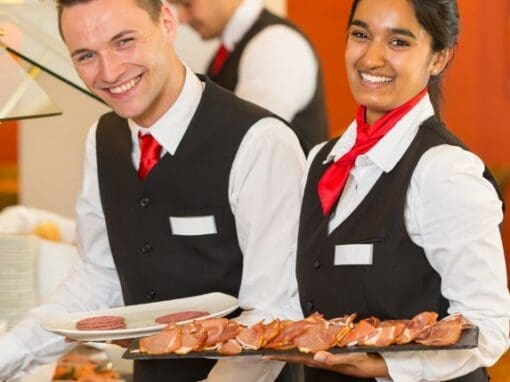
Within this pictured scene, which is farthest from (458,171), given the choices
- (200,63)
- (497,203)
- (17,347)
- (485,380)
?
(200,63)

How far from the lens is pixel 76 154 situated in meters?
4.64

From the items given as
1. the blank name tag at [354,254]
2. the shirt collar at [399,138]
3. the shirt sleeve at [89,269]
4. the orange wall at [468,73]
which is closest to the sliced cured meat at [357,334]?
the blank name tag at [354,254]

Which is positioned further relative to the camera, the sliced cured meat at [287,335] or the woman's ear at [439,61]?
the woman's ear at [439,61]

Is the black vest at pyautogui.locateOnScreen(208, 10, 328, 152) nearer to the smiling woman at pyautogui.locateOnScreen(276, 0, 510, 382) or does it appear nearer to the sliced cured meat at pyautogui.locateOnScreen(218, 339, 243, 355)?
the smiling woman at pyautogui.locateOnScreen(276, 0, 510, 382)

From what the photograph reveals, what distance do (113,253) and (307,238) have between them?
0.46m

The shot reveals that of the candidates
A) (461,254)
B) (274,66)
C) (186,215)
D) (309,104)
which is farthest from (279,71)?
(461,254)

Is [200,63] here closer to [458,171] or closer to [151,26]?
[151,26]

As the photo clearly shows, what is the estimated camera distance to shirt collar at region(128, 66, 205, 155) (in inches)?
87.7

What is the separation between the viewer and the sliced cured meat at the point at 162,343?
171 cm

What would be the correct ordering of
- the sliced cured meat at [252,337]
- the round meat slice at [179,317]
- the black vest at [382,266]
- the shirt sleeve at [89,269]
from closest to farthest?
the sliced cured meat at [252,337], the black vest at [382,266], the round meat slice at [179,317], the shirt sleeve at [89,269]

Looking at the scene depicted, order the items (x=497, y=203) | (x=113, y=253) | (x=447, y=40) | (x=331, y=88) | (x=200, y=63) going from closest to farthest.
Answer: (x=497, y=203) → (x=447, y=40) → (x=113, y=253) → (x=200, y=63) → (x=331, y=88)

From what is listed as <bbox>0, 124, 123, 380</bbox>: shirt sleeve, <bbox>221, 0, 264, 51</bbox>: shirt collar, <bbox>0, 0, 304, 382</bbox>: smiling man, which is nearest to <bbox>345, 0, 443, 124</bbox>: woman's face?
<bbox>0, 0, 304, 382</bbox>: smiling man

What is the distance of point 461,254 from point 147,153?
2.36 feet

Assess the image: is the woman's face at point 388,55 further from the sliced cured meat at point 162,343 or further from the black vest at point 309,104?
the black vest at point 309,104
